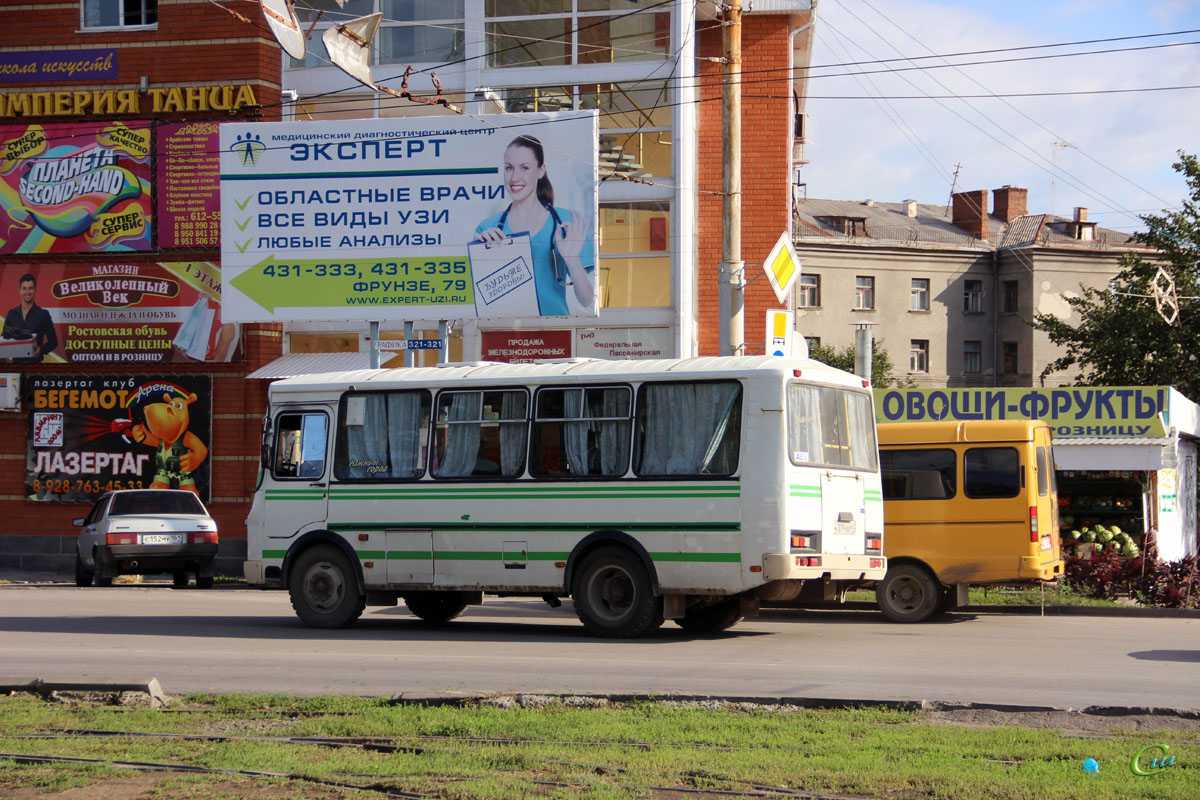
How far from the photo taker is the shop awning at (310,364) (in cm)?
2673

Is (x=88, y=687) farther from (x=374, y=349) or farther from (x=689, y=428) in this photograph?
(x=374, y=349)

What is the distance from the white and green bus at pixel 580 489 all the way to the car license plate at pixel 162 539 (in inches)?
294

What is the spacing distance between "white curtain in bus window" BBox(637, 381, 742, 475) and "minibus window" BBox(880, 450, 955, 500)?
3.94 meters

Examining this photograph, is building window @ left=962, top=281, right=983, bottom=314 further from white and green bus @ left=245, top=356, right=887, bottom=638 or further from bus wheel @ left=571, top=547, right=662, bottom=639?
bus wheel @ left=571, top=547, right=662, bottom=639

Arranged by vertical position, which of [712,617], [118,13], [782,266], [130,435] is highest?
[118,13]

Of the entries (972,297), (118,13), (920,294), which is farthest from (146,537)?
(972,297)

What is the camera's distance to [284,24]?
17.9 metres

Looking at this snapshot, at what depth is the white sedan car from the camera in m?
22.4

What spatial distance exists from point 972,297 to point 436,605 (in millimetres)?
61472

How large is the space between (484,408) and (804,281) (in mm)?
58111

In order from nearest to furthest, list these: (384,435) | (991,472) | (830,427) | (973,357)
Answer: (830,427) → (384,435) → (991,472) → (973,357)

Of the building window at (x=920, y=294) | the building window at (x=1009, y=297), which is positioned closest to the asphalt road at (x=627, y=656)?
the building window at (x=920, y=294)

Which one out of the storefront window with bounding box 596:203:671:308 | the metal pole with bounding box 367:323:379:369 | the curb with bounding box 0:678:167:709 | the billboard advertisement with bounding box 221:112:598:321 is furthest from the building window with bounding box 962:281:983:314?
the curb with bounding box 0:678:167:709

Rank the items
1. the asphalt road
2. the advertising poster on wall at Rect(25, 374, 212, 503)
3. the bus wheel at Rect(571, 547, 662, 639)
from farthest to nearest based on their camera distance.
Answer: the advertising poster on wall at Rect(25, 374, 212, 503) → the bus wheel at Rect(571, 547, 662, 639) → the asphalt road
